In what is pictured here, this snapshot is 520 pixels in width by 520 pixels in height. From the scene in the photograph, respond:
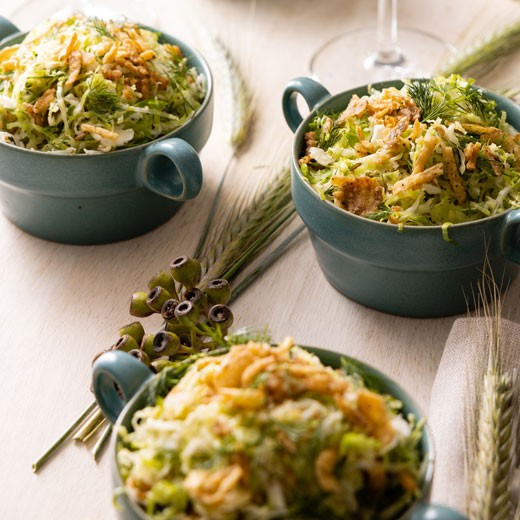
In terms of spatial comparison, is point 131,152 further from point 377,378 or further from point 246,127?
point 377,378

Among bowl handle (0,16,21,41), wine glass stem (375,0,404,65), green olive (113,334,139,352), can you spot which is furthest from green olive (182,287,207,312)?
wine glass stem (375,0,404,65)

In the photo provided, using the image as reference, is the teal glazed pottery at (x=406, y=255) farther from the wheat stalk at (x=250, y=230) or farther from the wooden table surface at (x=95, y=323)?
the wheat stalk at (x=250, y=230)

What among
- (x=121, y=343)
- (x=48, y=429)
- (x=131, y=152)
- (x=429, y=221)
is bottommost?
(x=48, y=429)

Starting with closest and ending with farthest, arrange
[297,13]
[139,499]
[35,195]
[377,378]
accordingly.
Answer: [139,499], [377,378], [35,195], [297,13]

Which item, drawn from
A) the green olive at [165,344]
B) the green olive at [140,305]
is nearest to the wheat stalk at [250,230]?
the green olive at [140,305]

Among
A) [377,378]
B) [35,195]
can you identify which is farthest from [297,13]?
[377,378]
